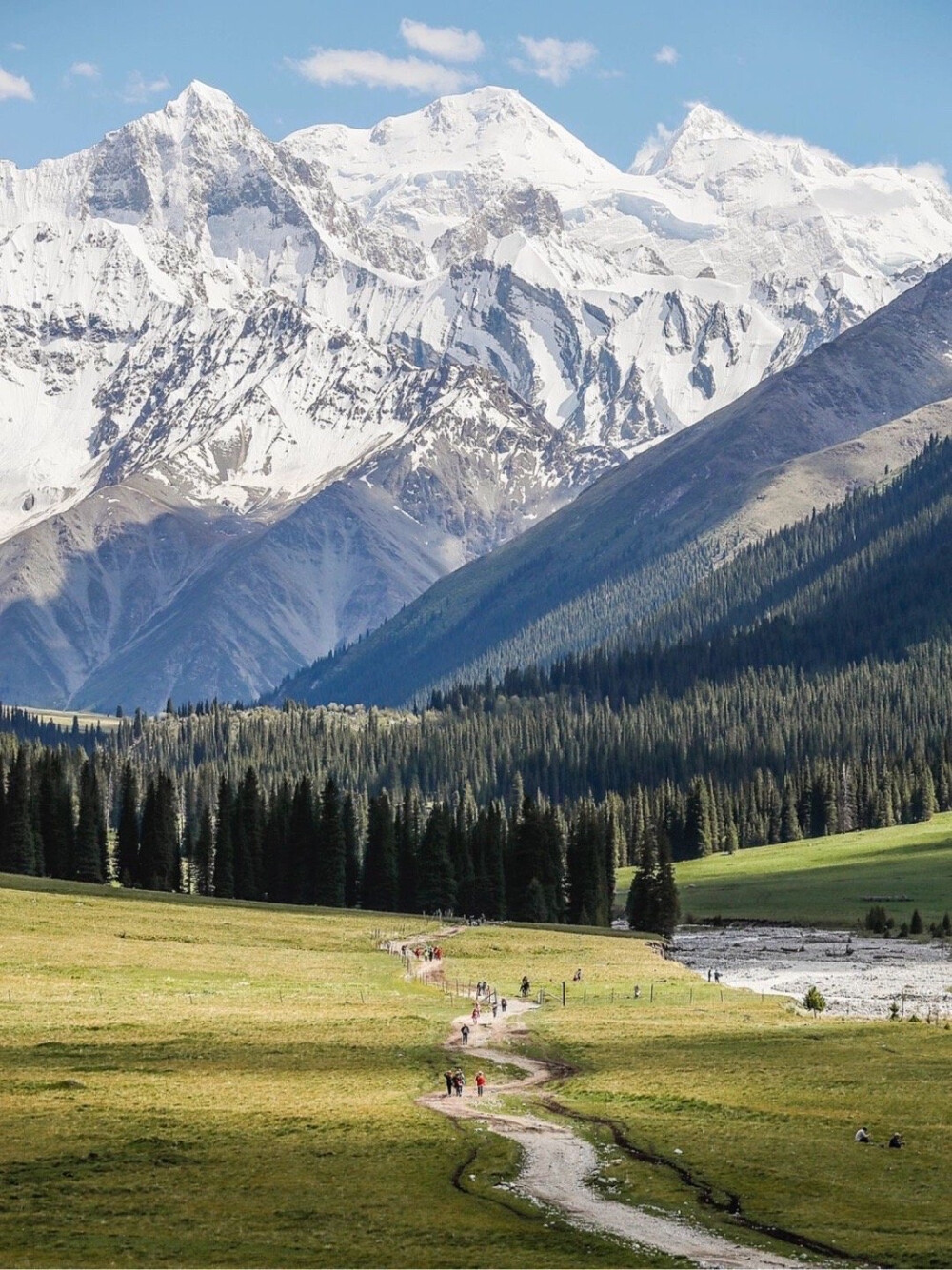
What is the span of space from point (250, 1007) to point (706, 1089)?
29.7m

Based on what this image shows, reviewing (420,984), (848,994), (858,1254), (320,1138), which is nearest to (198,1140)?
(320,1138)

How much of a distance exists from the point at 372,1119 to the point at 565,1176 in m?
9.02

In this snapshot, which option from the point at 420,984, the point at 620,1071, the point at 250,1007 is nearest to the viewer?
Result: the point at 620,1071

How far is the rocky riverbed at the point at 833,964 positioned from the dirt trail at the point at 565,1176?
30.2 meters

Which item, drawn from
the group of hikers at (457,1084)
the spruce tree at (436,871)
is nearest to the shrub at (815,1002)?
the group of hikers at (457,1084)

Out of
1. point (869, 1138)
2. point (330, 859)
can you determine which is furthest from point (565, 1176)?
point (330, 859)

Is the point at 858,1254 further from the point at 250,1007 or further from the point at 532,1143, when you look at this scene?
the point at 250,1007

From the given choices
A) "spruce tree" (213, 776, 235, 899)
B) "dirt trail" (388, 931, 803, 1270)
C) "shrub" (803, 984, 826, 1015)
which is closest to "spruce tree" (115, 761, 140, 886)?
"spruce tree" (213, 776, 235, 899)

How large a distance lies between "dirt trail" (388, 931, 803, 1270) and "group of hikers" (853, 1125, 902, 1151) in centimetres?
869

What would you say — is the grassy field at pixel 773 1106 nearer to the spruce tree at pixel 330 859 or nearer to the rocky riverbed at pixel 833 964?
the rocky riverbed at pixel 833 964

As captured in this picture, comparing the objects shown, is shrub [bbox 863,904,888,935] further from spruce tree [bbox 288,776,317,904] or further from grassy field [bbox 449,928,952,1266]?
grassy field [bbox 449,928,952,1266]

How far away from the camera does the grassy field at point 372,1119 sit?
47250 mm

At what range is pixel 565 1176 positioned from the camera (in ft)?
180

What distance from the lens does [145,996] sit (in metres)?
93.3
